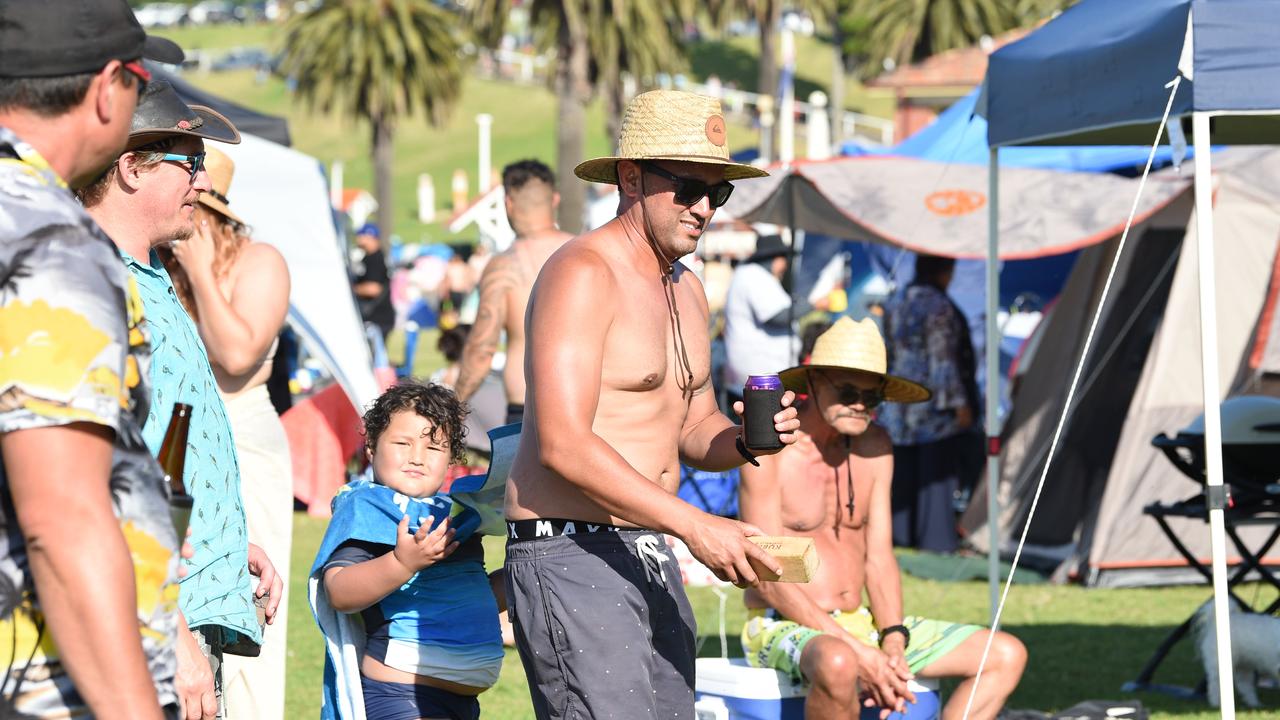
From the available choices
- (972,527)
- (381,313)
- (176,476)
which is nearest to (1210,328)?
(176,476)

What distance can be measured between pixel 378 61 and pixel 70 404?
34.7 meters

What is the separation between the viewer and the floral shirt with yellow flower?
184cm

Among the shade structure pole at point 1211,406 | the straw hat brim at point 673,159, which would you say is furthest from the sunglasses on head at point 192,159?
the shade structure pole at point 1211,406

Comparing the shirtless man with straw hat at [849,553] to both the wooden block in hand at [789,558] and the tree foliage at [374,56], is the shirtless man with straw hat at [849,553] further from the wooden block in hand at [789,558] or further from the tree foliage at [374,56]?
the tree foliage at [374,56]

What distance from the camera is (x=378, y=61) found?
35469mm

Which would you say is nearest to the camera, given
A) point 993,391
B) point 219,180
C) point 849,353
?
point 219,180

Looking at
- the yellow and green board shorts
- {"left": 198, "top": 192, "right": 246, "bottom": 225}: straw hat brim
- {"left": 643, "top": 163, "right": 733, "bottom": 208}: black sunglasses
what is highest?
{"left": 198, "top": 192, "right": 246, "bottom": 225}: straw hat brim

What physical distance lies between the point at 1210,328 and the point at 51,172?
370 centimetres

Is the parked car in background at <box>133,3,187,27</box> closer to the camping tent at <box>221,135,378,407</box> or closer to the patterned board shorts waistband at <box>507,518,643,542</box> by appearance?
the camping tent at <box>221,135,378,407</box>

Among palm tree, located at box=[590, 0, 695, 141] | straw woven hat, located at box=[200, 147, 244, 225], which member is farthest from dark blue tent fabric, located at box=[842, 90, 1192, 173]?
palm tree, located at box=[590, 0, 695, 141]

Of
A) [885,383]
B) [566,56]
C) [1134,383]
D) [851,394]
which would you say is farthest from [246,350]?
[566,56]

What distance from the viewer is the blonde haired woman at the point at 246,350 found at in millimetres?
4293

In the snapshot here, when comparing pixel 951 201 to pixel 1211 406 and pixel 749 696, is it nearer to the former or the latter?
pixel 1211 406

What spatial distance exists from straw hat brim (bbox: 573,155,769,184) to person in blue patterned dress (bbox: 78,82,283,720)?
822 millimetres
